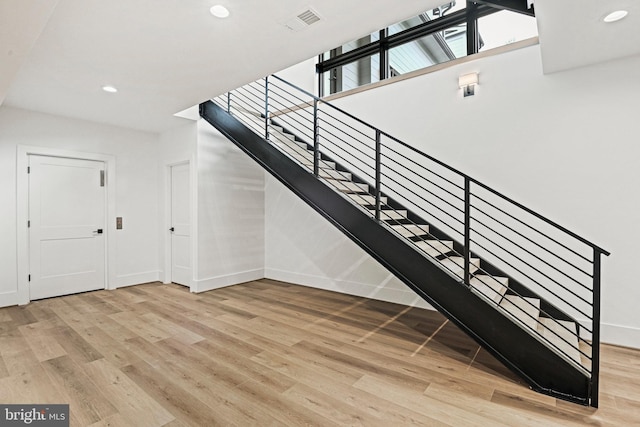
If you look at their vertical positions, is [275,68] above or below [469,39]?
below

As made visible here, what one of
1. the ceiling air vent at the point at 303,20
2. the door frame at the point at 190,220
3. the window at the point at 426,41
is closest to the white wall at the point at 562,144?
the window at the point at 426,41

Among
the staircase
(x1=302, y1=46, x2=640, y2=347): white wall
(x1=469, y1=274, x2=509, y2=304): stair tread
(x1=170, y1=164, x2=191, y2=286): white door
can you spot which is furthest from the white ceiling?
(x1=469, y1=274, x2=509, y2=304): stair tread

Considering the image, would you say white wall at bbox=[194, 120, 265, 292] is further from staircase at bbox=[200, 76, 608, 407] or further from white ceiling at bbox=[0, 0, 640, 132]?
white ceiling at bbox=[0, 0, 640, 132]

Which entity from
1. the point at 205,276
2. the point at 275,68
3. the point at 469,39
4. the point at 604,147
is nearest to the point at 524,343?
the point at 604,147

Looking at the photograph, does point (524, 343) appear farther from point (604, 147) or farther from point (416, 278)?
point (604, 147)

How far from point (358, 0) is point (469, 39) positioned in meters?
2.40

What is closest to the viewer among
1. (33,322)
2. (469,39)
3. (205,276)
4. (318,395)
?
(318,395)

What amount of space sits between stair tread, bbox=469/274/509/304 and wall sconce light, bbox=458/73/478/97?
6.89 ft

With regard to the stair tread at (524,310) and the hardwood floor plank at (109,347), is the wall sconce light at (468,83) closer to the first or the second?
the stair tread at (524,310)

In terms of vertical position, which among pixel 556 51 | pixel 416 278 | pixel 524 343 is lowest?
pixel 524 343

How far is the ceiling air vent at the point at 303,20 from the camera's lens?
7.45 ft

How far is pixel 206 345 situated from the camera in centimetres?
288

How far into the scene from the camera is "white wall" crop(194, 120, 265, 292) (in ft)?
15.9

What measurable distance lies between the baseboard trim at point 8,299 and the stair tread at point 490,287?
5567 millimetres
